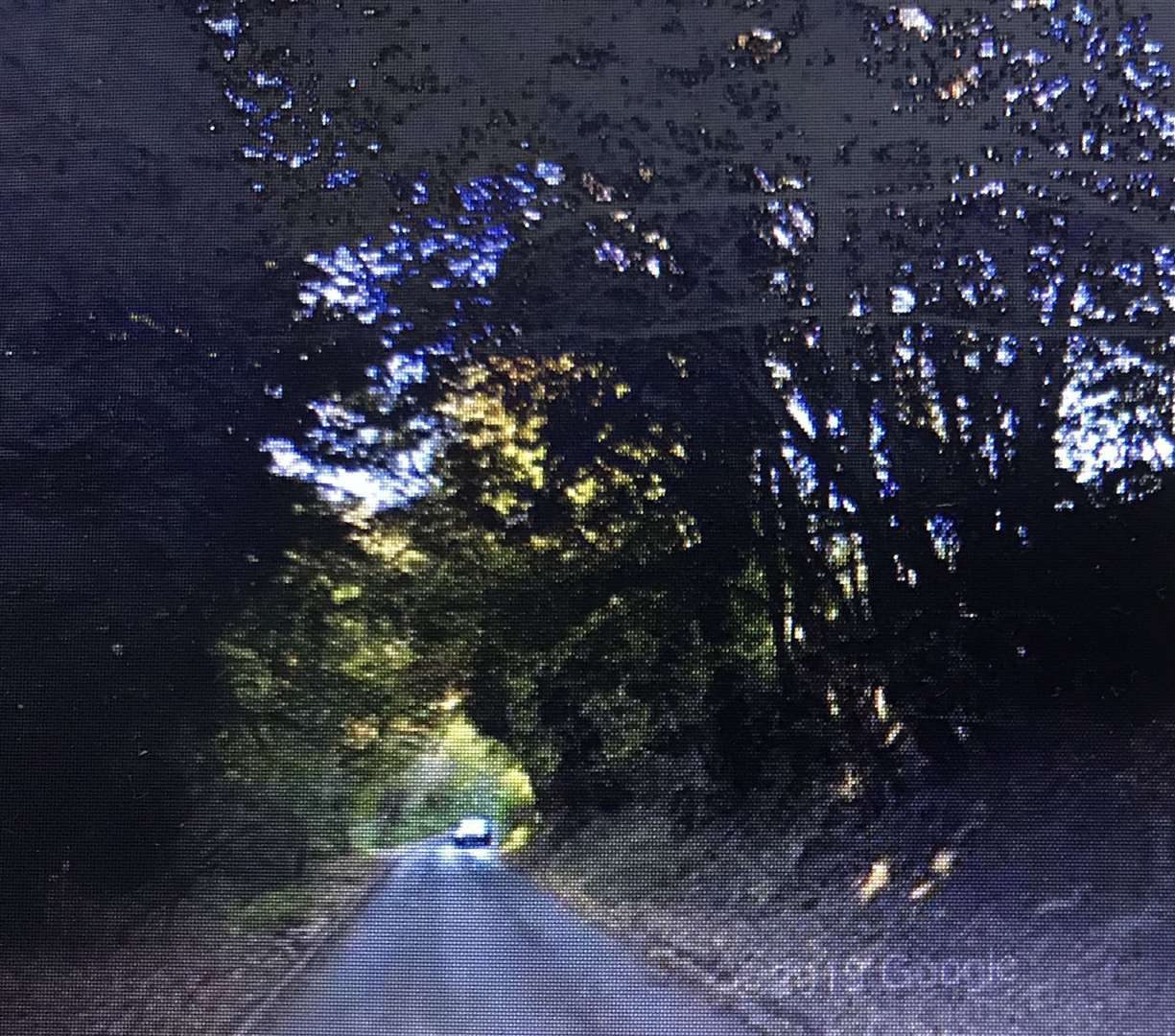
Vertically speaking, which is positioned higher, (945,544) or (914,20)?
(914,20)

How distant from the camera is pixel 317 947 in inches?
35.5

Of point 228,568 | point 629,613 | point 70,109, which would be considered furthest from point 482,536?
point 70,109

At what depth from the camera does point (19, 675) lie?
913mm

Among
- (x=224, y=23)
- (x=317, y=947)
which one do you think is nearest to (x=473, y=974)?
(x=317, y=947)

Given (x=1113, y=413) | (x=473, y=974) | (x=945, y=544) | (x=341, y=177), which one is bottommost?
(x=473, y=974)

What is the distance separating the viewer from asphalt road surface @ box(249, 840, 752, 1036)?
2.95 feet

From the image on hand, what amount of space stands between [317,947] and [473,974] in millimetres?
180

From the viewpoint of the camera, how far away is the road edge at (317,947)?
90 centimetres

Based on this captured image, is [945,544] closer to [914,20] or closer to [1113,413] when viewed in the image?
[1113,413]

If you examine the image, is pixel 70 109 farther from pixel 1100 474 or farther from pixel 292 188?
pixel 1100 474

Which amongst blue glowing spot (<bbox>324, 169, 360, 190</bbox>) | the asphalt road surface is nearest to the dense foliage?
blue glowing spot (<bbox>324, 169, 360, 190</bbox>)

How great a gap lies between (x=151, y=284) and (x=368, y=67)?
1.19ft

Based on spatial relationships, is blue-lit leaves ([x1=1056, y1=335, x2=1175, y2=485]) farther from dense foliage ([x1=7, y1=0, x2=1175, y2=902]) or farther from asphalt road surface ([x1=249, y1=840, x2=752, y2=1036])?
asphalt road surface ([x1=249, y1=840, x2=752, y2=1036])

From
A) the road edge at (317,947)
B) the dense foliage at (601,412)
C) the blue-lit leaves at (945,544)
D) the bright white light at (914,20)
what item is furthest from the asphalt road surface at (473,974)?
the bright white light at (914,20)
